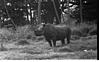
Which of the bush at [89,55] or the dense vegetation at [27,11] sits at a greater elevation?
the dense vegetation at [27,11]

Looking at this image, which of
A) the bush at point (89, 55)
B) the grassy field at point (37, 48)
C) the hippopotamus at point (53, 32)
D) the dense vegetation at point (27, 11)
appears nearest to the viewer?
the bush at point (89, 55)

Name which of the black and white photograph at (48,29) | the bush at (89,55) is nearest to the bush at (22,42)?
the black and white photograph at (48,29)

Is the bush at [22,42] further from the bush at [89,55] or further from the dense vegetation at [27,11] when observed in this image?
the bush at [89,55]

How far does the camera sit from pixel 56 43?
490cm

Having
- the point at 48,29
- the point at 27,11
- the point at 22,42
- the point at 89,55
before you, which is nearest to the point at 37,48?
the point at 22,42

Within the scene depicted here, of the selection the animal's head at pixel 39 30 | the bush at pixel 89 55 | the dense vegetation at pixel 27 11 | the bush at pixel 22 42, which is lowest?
the bush at pixel 89 55

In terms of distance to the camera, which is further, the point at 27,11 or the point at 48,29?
the point at 48,29

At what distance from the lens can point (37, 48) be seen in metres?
4.86

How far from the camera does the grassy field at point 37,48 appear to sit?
454 centimetres

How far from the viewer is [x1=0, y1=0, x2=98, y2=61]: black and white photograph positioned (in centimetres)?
458

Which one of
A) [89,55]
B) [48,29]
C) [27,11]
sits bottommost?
[89,55]

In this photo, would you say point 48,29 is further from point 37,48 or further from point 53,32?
point 37,48

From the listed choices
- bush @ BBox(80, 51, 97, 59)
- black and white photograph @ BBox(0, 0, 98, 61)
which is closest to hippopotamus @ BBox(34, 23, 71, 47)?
black and white photograph @ BBox(0, 0, 98, 61)

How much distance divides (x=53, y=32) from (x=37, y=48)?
53 cm
